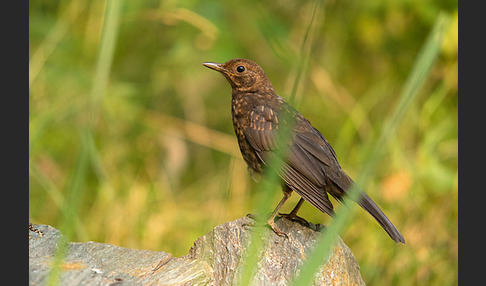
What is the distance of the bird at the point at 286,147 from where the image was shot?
12.6ft

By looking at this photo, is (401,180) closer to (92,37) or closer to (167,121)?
(167,121)

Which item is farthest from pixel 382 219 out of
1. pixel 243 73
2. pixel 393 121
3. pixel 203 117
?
pixel 203 117

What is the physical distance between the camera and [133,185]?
6105 mm

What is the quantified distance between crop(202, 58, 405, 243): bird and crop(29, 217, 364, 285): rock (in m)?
0.24

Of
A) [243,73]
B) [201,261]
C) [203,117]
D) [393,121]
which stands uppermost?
[393,121]

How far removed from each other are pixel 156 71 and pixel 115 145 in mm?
852

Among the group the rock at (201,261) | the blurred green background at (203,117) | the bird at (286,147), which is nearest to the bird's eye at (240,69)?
the bird at (286,147)

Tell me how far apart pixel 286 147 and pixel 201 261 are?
785mm

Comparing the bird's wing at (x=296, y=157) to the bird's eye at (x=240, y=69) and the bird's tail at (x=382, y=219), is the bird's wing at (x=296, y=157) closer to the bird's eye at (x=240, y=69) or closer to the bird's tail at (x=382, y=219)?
the bird's tail at (x=382, y=219)

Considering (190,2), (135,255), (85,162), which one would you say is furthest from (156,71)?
(85,162)

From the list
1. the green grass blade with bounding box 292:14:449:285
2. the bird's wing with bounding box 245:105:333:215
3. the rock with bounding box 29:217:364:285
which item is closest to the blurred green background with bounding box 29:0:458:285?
the bird's wing with bounding box 245:105:333:215

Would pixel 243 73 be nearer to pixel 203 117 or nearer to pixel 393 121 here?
pixel 393 121

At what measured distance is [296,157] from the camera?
12.9 feet

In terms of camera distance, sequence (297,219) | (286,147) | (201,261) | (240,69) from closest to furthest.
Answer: (201,261) → (286,147) → (297,219) → (240,69)
